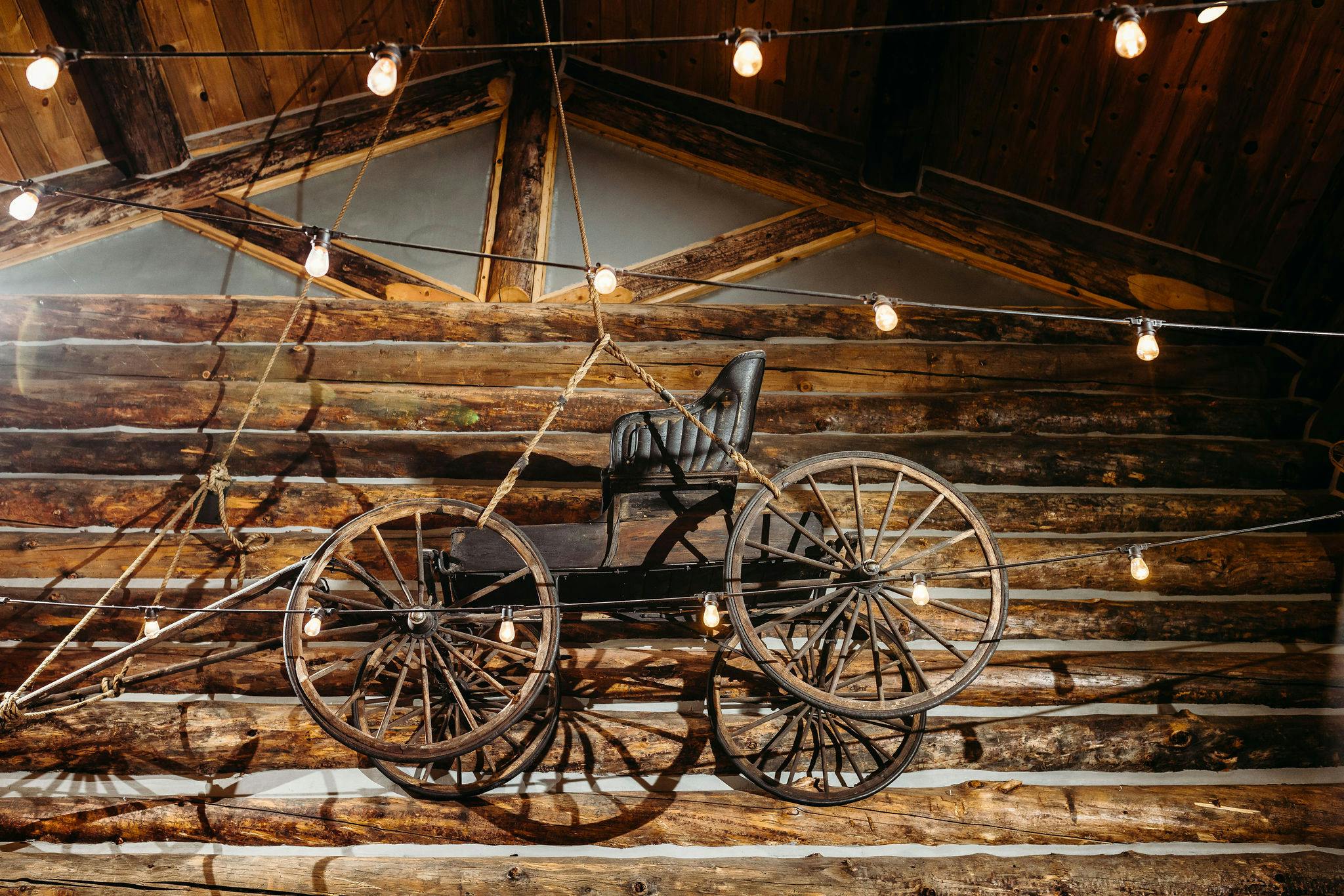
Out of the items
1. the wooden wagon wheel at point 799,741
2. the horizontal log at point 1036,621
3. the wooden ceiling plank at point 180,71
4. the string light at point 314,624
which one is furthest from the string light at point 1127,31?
the wooden ceiling plank at point 180,71

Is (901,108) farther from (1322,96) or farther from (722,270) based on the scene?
(1322,96)

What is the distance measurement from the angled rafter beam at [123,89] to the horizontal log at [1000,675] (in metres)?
4.23

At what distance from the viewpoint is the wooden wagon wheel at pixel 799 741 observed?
3684 millimetres

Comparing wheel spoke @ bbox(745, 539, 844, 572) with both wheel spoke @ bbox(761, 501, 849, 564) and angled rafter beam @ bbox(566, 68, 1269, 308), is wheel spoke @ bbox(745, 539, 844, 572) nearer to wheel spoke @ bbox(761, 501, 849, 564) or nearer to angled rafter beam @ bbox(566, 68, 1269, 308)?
wheel spoke @ bbox(761, 501, 849, 564)

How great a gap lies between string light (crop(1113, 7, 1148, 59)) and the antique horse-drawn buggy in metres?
1.63

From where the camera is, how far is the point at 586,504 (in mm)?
4840

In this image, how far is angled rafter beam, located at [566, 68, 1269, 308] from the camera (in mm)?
6703

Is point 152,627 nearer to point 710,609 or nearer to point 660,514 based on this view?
point 660,514

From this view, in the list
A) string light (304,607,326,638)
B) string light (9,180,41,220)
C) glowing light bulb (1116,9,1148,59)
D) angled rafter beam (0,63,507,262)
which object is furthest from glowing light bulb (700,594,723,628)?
angled rafter beam (0,63,507,262)

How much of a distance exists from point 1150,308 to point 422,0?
6.14 meters

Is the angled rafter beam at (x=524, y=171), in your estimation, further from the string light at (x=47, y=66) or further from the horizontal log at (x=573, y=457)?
the string light at (x=47, y=66)

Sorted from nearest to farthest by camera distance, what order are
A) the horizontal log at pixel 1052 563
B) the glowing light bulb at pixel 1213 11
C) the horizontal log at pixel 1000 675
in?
the glowing light bulb at pixel 1213 11 < the horizontal log at pixel 1000 675 < the horizontal log at pixel 1052 563

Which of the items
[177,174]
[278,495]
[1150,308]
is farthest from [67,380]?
[1150,308]

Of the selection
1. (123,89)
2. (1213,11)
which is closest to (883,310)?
(1213,11)
